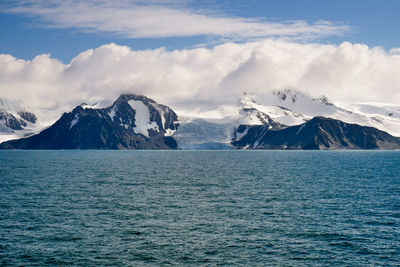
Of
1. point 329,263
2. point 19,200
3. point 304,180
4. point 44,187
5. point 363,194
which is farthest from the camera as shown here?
point 304,180

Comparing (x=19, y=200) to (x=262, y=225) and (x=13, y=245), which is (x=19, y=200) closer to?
(x=13, y=245)

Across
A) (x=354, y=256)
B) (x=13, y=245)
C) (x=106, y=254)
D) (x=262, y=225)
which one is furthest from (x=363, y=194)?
(x=13, y=245)

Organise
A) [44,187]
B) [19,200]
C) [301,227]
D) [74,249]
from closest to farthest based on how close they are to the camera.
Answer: [74,249] < [301,227] < [19,200] < [44,187]

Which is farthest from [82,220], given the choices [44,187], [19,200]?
[44,187]

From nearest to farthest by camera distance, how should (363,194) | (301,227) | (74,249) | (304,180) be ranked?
(74,249), (301,227), (363,194), (304,180)

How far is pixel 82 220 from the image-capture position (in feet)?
245

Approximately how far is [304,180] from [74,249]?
3853 inches

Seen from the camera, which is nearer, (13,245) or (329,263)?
(329,263)

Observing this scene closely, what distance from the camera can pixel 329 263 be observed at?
5353cm

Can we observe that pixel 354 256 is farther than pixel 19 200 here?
No

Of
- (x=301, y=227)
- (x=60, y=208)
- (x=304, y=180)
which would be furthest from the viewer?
(x=304, y=180)

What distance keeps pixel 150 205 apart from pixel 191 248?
33.0m

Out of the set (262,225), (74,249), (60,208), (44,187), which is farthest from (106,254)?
(44,187)

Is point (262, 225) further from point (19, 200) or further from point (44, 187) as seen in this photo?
point (44, 187)
